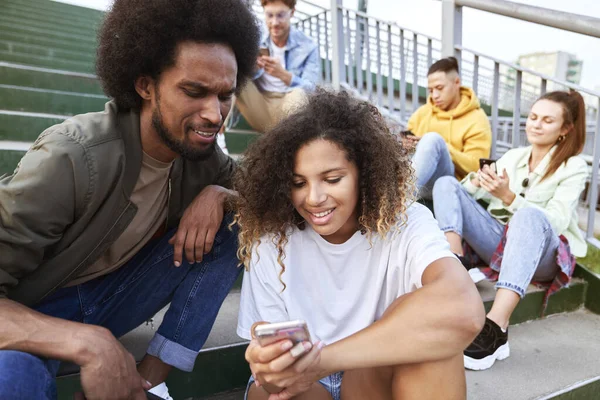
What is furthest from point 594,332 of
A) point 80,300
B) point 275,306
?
point 80,300

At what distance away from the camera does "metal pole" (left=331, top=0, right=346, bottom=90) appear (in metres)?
4.33

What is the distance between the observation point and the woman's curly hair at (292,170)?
4.70ft

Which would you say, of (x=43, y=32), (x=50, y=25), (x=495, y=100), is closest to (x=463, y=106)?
(x=495, y=100)

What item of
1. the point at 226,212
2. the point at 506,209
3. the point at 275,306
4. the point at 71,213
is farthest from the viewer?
the point at 506,209

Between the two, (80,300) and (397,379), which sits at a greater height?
Result: (80,300)

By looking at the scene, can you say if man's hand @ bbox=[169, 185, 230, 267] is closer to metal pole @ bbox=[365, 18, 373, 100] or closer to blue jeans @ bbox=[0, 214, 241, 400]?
blue jeans @ bbox=[0, 214, 241, 400]

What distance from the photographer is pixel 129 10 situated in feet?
4.94

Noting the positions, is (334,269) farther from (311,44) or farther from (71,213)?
(311,44)

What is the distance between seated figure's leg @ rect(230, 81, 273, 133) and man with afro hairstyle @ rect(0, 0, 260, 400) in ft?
5.97

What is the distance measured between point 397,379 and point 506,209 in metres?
1.57

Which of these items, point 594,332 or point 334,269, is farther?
point 594,332

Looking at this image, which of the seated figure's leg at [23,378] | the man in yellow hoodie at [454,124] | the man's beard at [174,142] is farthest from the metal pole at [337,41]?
the seated figure's leg at [23,378]

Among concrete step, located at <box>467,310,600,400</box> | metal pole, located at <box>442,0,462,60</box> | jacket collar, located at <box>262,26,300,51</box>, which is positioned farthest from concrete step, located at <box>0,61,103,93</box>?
concrete step, located at <box>467,310,600,400</box>

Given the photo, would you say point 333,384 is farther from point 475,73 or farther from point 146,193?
point 475,73
